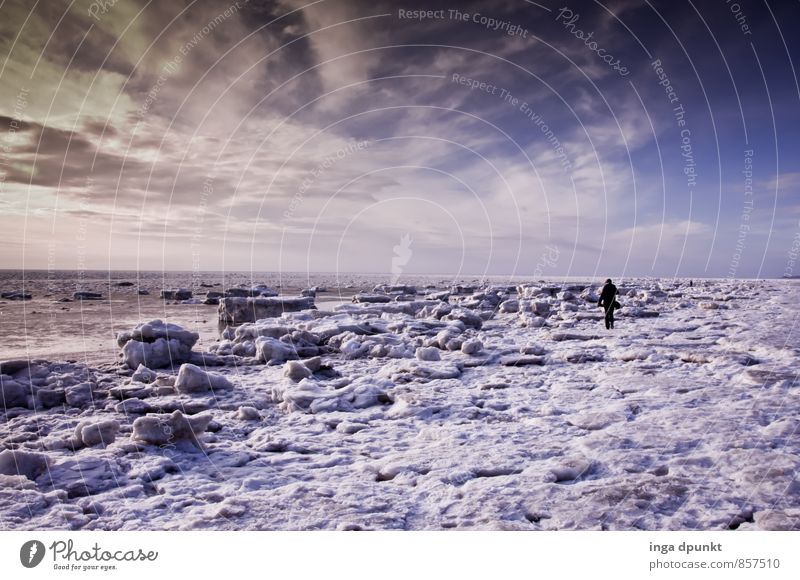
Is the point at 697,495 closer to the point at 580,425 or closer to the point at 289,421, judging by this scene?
the point at 580,425

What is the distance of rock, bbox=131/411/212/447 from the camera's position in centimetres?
549

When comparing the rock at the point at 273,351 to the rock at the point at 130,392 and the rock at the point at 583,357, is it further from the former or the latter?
the rock at the point at 583,357

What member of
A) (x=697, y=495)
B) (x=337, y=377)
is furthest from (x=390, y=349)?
(x=697, y=495)

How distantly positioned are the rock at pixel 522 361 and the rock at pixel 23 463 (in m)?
8.60

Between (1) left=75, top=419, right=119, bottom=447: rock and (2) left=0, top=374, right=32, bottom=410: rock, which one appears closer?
(1) left=75, top=419, right=119, bottom=447: rock

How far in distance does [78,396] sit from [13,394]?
3.10 ft

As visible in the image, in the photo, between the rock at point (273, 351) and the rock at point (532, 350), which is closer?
the rock at point (273, 351)

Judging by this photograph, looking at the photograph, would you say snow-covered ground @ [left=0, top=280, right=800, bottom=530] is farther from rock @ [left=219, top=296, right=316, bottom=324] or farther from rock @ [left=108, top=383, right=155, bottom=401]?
rock @ [left=219, top=296, right=316, bottom=324]

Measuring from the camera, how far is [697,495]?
162 inches

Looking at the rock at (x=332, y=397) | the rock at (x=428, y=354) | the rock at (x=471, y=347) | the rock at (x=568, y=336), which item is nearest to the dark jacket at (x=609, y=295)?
the rock at (x=568, y=336)

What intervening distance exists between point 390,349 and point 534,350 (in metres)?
3.77

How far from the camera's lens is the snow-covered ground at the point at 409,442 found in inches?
159
